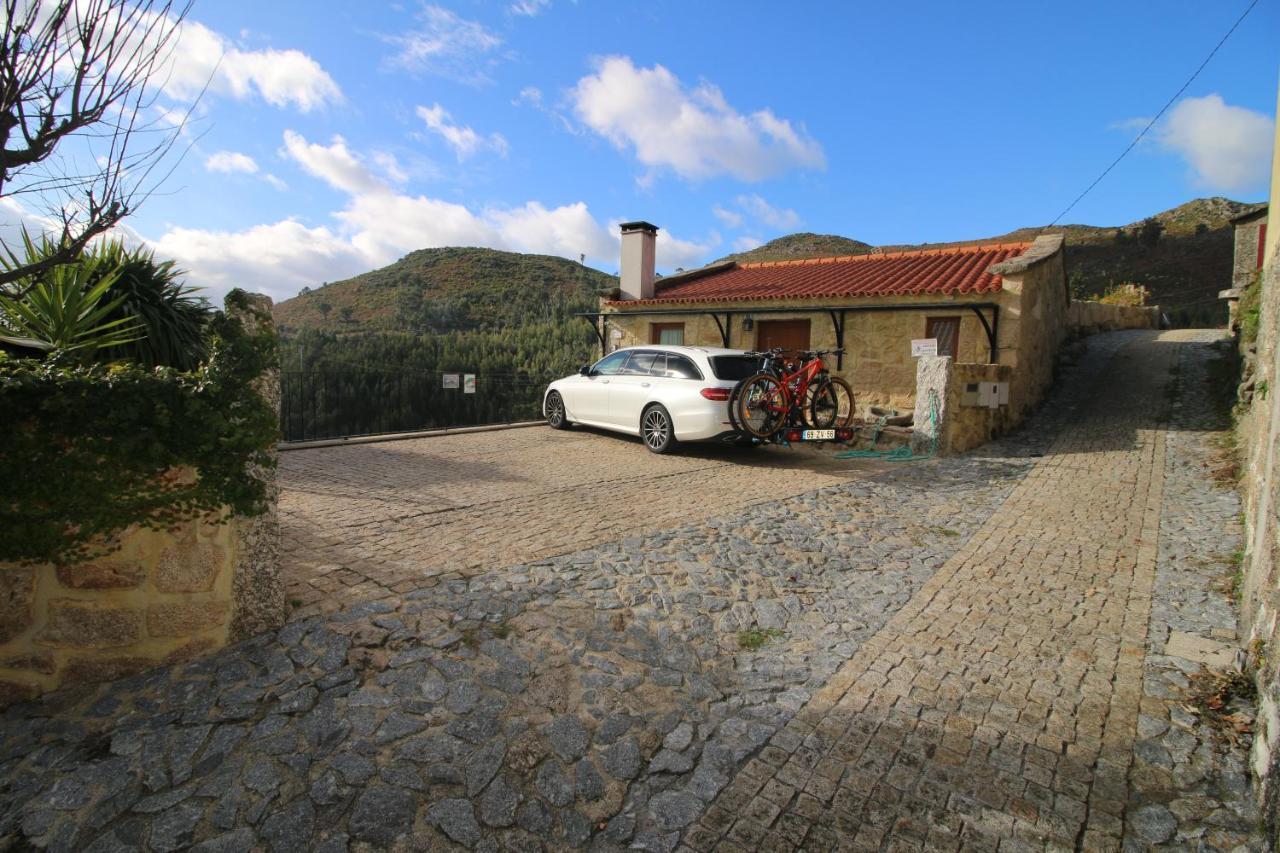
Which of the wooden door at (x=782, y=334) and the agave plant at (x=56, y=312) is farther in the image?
the wooden door at (x=782, y=334)

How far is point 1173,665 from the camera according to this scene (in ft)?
11.5

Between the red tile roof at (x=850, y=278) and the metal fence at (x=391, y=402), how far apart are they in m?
3.43

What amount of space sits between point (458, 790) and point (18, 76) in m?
3.01

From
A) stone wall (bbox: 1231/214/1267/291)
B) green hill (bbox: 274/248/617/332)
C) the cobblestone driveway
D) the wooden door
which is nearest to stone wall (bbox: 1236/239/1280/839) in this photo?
the cobblestone driveway

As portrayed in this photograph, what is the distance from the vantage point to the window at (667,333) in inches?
589

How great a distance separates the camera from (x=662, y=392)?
→ 30.7 feet

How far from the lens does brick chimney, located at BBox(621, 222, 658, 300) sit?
620 inches

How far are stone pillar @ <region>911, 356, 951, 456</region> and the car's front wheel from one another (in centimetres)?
376

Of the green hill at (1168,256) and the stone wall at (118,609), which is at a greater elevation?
the green hill at (1168,256)

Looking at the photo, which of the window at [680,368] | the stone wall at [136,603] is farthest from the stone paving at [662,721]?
the window at [680,368]

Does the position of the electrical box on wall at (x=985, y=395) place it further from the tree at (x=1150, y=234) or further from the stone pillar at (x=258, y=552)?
the tree at (x=1150, y=234)

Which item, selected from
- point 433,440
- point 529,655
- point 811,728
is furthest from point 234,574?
point 433,440

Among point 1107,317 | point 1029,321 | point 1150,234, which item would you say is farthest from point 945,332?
point 1150,234

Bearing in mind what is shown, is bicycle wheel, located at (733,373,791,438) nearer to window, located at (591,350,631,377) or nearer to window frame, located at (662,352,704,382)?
window frame, located at (662,352,704,382)
